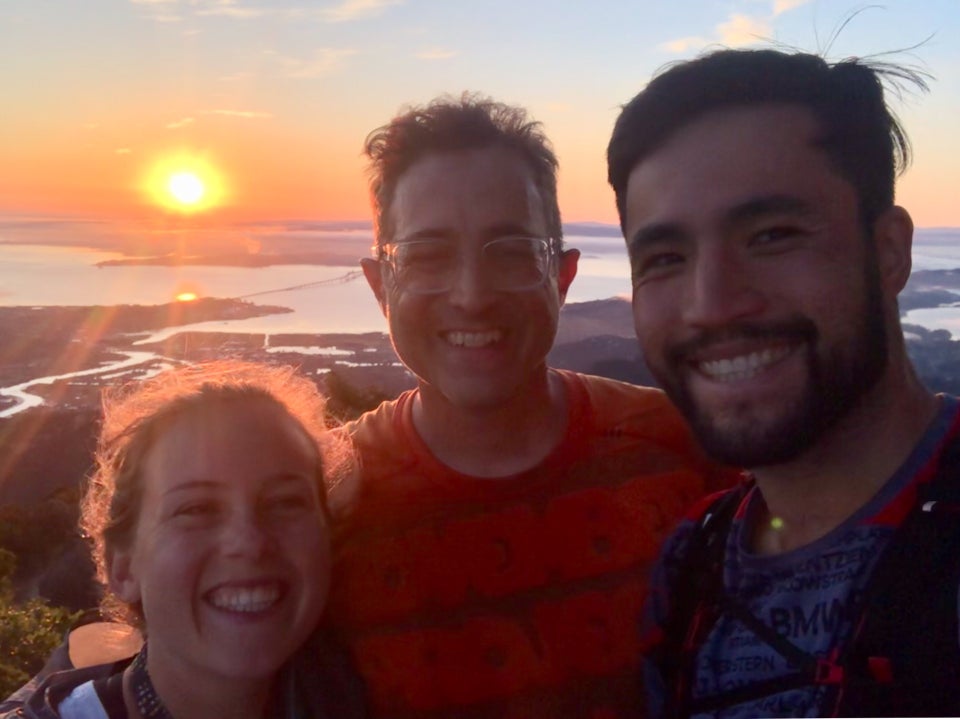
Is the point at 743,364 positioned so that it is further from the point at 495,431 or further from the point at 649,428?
the point at 495,431

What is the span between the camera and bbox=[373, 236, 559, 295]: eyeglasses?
111 inches


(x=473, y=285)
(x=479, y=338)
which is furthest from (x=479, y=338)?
(x=473, y=285)

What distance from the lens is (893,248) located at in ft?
6.49

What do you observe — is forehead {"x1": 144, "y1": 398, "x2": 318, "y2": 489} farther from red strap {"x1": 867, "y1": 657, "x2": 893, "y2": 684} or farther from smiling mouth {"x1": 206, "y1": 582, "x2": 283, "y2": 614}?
red strap {"x1": 867, "y1": 657, "x2": 893, "y2": 684}

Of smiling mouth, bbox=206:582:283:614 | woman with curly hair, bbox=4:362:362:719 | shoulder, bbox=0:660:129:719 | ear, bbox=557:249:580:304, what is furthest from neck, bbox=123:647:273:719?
ear, bbox=557:249:580:304

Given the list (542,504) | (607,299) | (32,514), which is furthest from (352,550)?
(32,514)

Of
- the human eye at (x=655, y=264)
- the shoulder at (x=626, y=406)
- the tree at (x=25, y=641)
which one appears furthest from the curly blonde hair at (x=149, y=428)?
the tree at (x=25, y=641)

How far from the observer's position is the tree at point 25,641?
6566 mm

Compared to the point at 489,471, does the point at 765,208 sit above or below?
above

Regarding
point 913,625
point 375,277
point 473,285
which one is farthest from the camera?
point 375,277

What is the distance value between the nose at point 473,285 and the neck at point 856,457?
1.17 meters

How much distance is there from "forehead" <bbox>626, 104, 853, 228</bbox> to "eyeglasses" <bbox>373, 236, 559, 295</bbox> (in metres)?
0.85

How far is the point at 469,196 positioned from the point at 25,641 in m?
6.56

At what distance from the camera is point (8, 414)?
377 inches
